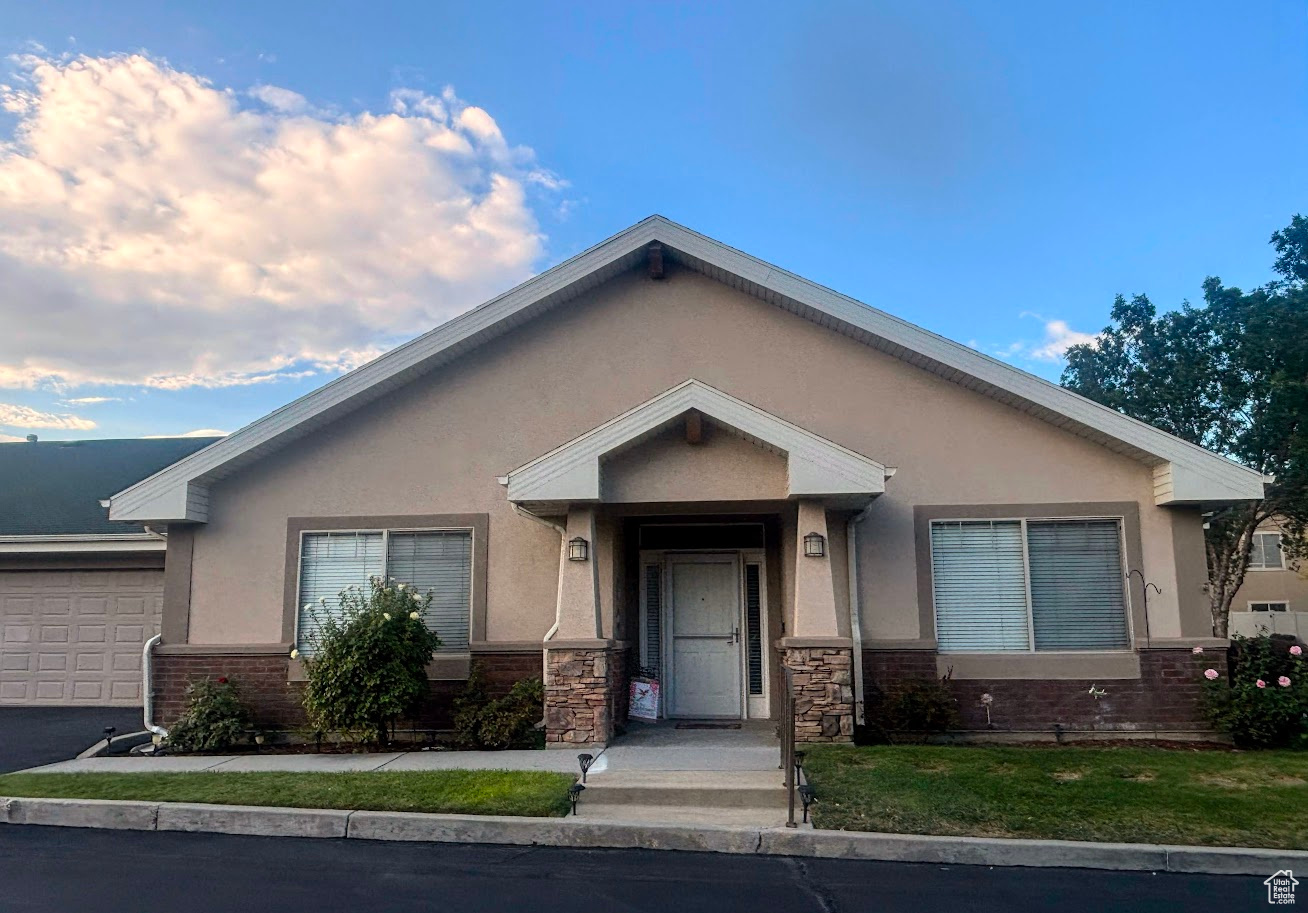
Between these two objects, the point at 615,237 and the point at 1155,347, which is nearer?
the point at 615,237

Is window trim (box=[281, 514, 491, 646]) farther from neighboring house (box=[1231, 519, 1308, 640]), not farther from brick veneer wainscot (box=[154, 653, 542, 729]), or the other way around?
neighboring house (box=[1231, 519, 1308, 640])

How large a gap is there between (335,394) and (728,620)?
18.5 feet

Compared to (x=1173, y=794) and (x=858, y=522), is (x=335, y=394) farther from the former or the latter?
(x=1173, y=794)

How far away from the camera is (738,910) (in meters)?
5.67

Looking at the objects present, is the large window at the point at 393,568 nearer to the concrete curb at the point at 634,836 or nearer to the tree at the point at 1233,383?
the concrete curb at the point at 634,836

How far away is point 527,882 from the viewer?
6.19 metres

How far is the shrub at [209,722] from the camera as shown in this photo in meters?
10.4

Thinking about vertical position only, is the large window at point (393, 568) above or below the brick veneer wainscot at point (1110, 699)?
above

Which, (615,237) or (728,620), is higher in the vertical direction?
(615,237)

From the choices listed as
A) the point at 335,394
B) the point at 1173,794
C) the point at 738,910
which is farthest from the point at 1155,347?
the point at 738,910

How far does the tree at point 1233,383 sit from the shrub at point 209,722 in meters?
17.8

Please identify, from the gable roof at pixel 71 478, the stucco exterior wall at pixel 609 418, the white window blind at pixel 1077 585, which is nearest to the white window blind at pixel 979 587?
the white window blind at pixel 1077 585

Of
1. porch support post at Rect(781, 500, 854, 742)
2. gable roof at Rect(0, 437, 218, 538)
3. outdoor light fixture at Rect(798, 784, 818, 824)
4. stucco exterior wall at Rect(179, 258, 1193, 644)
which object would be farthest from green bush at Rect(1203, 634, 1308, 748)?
gable roof at Rect(0, 437, 218, 538)

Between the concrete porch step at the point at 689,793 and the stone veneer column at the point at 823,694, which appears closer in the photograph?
the concrete porch step at the point at 689,793
